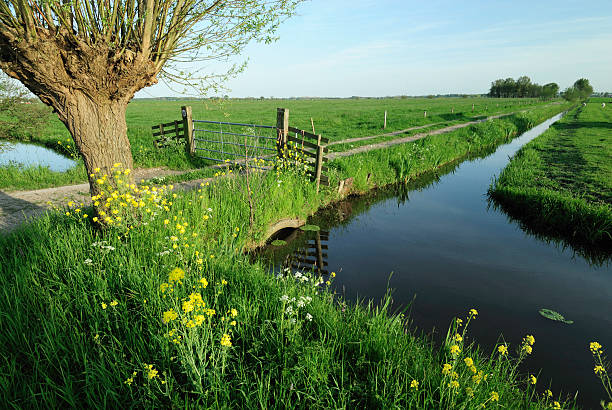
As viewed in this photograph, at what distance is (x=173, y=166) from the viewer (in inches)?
518

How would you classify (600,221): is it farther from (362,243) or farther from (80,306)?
(80,306)

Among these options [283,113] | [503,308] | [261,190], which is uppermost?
[283,113]

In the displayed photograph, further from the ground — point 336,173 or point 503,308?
point 336,173

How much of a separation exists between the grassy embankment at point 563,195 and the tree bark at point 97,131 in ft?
33.9

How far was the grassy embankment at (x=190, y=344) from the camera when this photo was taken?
8.04 feet

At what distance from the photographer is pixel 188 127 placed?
44.6 feet

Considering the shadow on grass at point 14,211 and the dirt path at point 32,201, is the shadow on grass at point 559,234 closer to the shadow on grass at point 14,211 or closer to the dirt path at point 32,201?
the dirt path at point 32,201

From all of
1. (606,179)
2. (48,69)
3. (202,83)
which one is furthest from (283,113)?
(606,179)

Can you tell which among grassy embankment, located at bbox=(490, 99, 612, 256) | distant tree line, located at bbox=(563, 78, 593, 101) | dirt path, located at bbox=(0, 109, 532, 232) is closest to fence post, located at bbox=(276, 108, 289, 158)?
dirt path, located at bbox=(0, 109, 532, 232)

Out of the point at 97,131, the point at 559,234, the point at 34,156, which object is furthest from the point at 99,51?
the point at 34,156

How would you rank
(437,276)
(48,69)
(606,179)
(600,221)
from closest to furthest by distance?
(48,69)
(437,276)
(600,221)
(606,179)

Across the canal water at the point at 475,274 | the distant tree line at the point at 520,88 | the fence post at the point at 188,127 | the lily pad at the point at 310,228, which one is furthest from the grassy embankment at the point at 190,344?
the distant tree line at the point at 520,88

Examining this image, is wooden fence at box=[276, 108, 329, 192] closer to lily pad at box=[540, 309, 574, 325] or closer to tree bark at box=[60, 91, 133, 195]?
tree bark at box=[60, 91, 133, 195]

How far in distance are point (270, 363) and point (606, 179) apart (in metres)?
13.7
